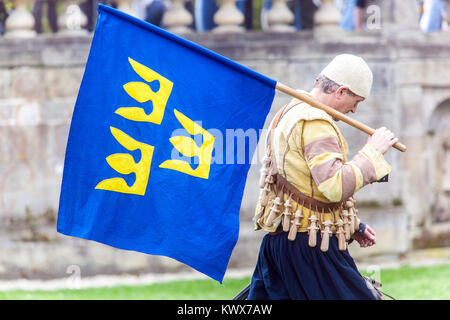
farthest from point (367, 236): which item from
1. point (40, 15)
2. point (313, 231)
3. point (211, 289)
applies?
point (40, 15)

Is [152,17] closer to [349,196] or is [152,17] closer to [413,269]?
[413,269]

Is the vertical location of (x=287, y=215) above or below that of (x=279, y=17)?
below

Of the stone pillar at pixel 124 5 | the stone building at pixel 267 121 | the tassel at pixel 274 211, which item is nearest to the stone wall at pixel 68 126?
the stone building at pixel 267 121

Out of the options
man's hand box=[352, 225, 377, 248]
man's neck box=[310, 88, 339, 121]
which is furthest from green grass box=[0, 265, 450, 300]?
man's neck box=[310, 88, 339, 121]

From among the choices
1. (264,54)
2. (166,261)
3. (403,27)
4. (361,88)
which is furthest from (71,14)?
(361,88)

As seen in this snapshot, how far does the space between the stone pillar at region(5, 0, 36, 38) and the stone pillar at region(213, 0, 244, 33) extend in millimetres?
2020

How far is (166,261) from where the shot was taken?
9555 millimetres

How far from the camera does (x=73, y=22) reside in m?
9.70

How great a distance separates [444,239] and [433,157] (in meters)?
0.96

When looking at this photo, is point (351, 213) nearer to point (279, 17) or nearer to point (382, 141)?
point (382, 141)

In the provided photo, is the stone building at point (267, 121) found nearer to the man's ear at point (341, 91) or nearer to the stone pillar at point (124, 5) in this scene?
the stone pillar at point (124, 5)

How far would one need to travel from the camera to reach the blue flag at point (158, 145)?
5117mm

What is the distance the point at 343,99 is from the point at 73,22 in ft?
17.5

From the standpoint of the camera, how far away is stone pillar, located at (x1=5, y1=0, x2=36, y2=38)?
9648 mm
